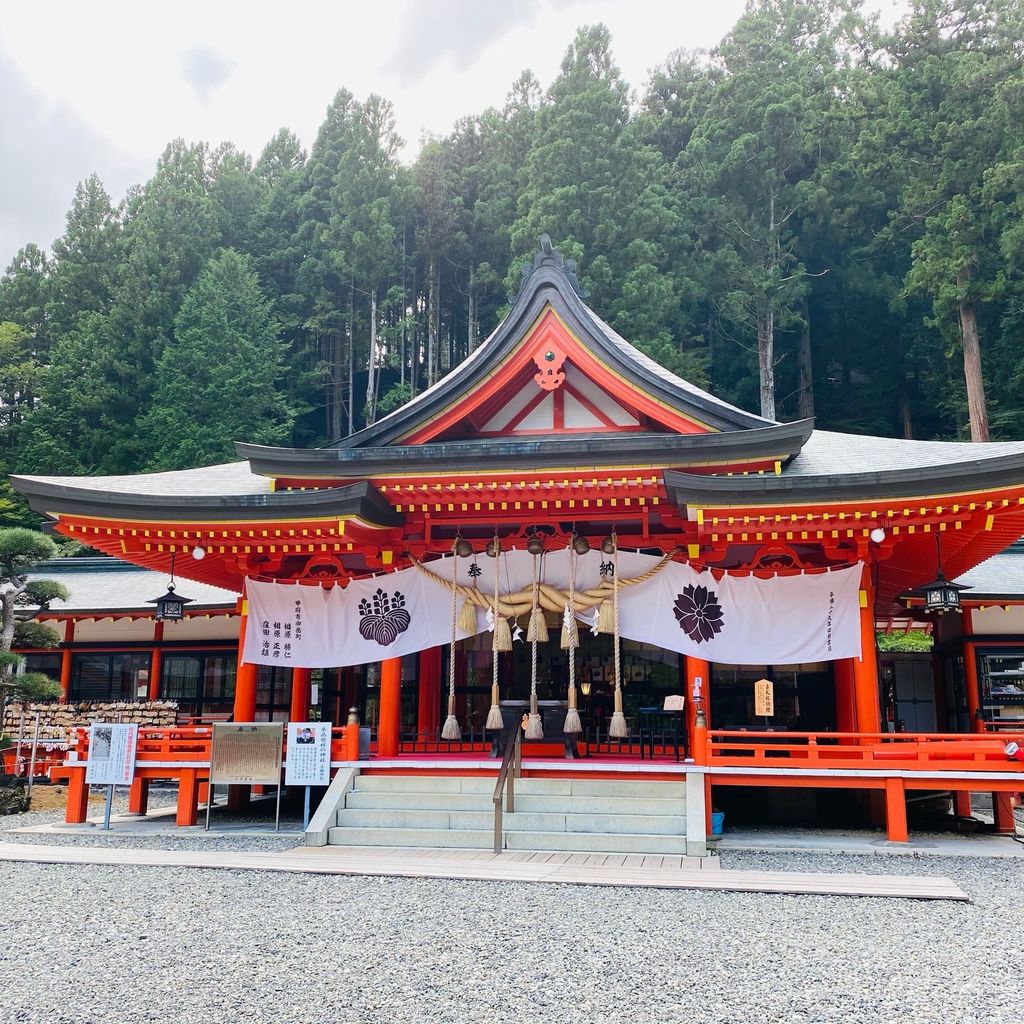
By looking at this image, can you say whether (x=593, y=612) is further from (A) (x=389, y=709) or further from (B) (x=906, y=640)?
(B) (x=906, y=640)

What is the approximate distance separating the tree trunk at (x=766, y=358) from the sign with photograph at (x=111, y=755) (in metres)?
28.2

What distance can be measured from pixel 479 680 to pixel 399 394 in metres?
26.4

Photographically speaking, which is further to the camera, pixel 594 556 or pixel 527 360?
pixel 527 360

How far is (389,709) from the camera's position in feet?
39.9

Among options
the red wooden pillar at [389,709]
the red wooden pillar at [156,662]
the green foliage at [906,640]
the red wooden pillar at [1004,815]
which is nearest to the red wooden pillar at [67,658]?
the red wooden pillar at [156,662]

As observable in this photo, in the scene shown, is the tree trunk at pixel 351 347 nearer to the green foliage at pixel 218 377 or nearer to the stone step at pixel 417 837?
the green foliage at pixel 218 377

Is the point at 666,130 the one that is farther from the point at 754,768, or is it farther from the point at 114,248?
the point at 754,768

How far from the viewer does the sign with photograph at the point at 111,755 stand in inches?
468

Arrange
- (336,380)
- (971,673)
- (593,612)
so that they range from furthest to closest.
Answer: (336,380)
(971,673)
(593,612)

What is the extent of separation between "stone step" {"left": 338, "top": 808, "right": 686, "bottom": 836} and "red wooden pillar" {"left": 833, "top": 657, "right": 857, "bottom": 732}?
3475 millimetres

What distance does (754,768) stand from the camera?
1063 cm

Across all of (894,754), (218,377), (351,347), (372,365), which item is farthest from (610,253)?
(894,754)

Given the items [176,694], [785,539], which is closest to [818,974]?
[785,539]

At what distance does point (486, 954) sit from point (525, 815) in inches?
183
